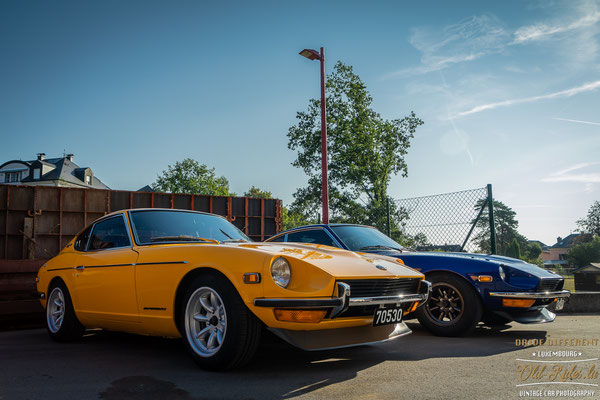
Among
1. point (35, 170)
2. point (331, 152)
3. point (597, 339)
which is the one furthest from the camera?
point (35, 170)

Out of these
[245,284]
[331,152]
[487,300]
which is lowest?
[487,300]

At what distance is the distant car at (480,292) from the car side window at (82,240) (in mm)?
3798

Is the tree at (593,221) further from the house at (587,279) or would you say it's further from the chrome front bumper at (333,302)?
the chrome front bumper at (333,302)

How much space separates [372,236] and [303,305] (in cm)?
354

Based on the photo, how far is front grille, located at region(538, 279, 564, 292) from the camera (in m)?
5.43

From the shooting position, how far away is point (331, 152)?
29781 millimetres

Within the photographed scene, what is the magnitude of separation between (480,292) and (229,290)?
3.21 metres

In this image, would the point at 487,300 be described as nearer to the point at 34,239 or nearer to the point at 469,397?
the point at 469,397

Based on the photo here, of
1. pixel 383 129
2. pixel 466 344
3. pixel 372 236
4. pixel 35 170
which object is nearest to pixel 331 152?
pixel 383 129

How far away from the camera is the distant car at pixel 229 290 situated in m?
3.37

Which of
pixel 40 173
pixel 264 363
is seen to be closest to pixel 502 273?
pixel 264 363

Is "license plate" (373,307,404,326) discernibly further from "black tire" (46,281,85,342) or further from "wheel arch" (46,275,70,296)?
"wheel arch" (46,275,70,296)

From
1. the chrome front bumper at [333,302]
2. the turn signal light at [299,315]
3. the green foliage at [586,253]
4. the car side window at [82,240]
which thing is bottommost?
the green foliage at [586,253]

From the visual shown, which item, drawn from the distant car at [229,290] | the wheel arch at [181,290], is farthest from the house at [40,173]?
the wheel arch at [181,290]
